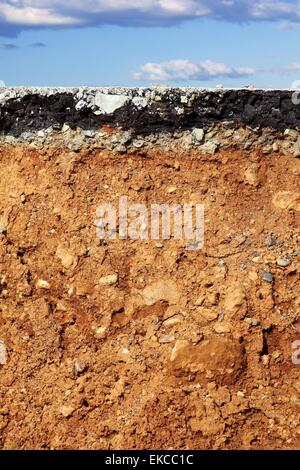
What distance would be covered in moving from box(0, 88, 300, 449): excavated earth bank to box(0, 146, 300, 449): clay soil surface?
0.04 feet

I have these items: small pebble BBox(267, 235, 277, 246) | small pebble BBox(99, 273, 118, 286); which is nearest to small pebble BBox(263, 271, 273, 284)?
small pebble BBox(267, 235, 277, 246)

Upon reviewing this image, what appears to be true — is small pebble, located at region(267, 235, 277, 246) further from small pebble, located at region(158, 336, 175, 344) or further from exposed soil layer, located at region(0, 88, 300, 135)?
small pebble, located at region(158, 336, 175, 344)

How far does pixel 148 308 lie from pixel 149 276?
0.91ft

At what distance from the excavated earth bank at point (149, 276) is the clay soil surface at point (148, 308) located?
0.04 ft

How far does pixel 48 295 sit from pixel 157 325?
1.03 meters

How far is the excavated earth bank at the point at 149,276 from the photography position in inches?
218

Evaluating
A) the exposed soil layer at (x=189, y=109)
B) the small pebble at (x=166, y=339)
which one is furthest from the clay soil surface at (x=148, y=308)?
the exposed soil layer at (x=189, y=109)

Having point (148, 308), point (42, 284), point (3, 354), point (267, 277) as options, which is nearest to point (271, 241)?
point (267, 277)

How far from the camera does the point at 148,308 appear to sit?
589 cm

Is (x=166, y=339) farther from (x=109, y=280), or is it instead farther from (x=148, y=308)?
(x=109, y=280)

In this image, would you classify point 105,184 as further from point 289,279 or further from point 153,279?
point 289,279

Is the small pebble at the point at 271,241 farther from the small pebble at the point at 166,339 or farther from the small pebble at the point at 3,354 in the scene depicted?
the small pebble at the point at 3,354

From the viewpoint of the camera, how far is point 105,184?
6273 millimetres
